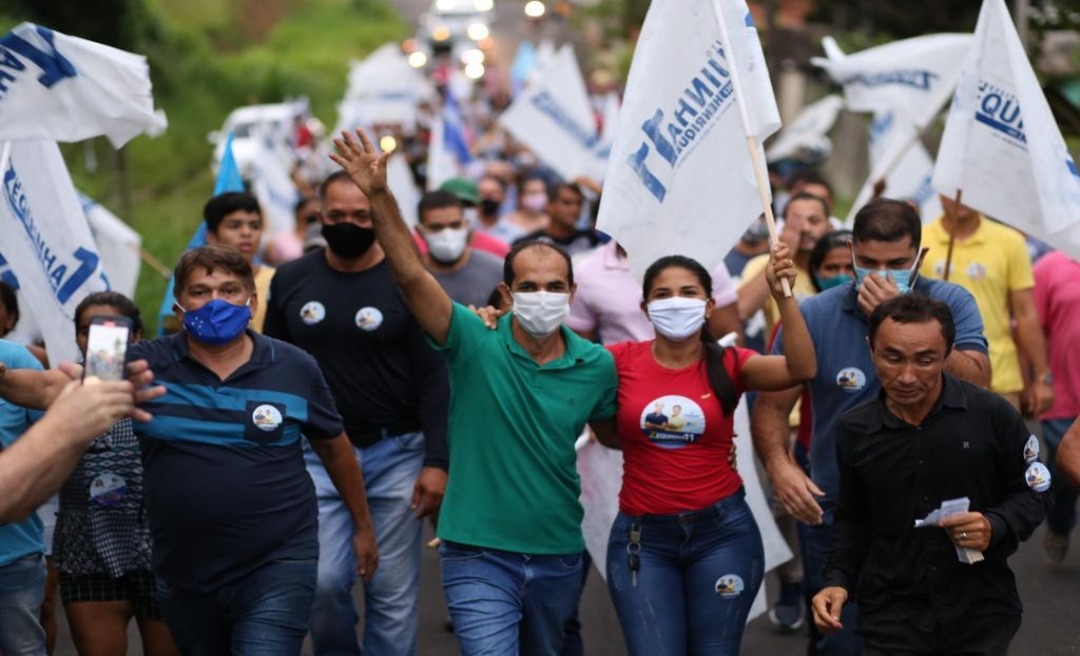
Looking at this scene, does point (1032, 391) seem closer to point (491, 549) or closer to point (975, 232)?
point (975, 232)

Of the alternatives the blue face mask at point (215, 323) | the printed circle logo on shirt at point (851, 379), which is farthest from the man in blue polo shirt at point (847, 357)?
the blue face mask at point (215, 323)

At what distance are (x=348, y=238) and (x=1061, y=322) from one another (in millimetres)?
4194

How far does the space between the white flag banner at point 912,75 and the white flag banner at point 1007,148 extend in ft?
8.51

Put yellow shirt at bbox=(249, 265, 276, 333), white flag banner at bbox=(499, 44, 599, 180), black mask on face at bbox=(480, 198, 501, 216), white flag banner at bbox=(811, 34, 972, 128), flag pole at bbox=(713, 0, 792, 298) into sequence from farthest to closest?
white flag banner at bbox=(499, 44, 599, 180) < black mask on face at bbox=(480, 198, 501, 216) < white flag banner at bbox=(811, 34, 972, 128) < yellow shirt at bbox=(249, 265, 276, 333) < flag pole at bbox=(713, 0, 792, 298)

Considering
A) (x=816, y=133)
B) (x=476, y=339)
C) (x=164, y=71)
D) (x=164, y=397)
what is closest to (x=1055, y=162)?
(x=476, y=339)

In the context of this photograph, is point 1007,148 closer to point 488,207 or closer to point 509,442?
point 509,442

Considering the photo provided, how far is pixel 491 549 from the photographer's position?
554 centimetres

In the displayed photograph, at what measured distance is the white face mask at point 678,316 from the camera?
18.9 feet

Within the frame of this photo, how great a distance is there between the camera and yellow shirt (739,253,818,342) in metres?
8.30

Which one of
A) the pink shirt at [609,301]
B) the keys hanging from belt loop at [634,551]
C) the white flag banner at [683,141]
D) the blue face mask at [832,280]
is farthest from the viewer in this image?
the blue face mask at [832,280]

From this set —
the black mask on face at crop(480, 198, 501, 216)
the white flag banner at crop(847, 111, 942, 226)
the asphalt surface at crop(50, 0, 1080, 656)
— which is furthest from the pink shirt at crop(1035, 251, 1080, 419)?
the black mask on face at crop(480, 198, 501, 216)

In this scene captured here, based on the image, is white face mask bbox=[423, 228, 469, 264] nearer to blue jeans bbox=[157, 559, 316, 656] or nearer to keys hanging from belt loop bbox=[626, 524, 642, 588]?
keys hanging from belt loop bbox=[626, 524, 642, 588]

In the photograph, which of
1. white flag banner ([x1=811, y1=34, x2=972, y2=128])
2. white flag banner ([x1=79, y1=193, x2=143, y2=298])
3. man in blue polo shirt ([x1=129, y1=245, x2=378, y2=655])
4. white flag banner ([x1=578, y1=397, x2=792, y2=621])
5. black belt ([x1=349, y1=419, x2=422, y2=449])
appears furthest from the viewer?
white flag banner ([x1=811, y1=34, x2=972, y2=128])

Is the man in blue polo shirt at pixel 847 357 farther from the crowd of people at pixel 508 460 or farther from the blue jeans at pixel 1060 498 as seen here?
the blue jeans at pixel 1060 498
